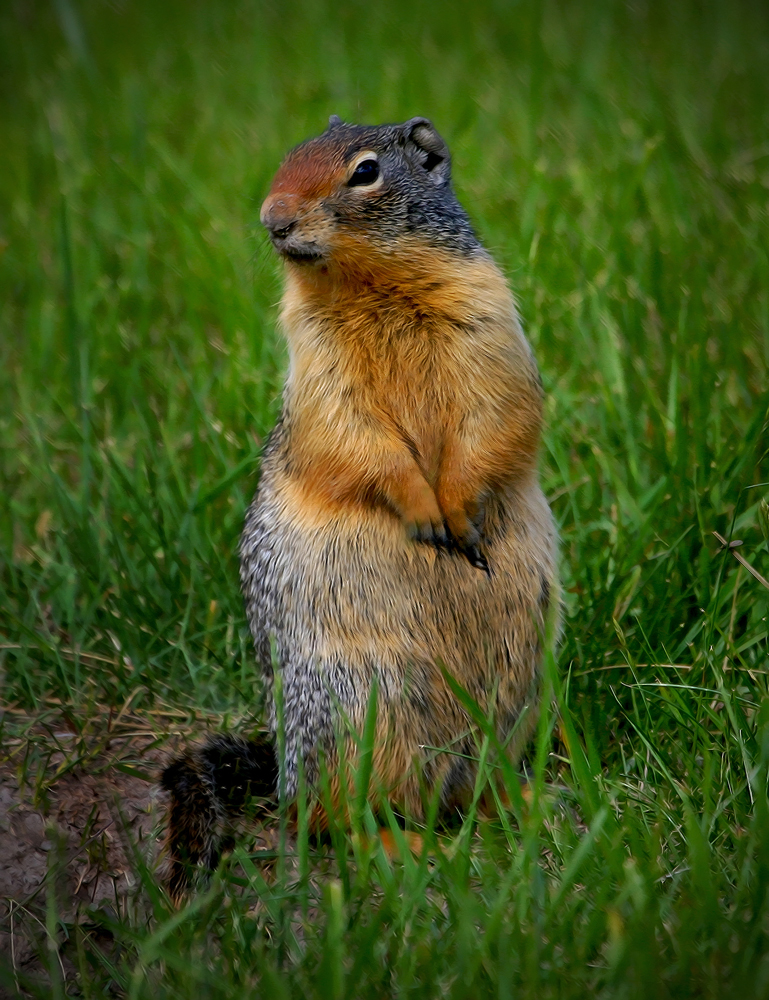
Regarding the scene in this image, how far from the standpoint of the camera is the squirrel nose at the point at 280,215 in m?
3.11

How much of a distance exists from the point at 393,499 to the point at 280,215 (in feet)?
2.83

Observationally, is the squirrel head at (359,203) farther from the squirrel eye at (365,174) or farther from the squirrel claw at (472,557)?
the squirrel claw at (472,557)

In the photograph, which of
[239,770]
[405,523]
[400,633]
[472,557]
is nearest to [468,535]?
[472,557]

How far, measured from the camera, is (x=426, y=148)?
11.9 feet

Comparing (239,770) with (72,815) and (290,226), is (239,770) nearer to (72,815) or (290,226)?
(72,815)

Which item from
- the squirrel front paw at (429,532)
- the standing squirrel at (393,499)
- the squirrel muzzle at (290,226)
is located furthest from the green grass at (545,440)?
the squirrel muzzle at (290,226)

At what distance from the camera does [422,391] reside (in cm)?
328

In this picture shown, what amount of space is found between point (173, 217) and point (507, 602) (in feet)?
12.9

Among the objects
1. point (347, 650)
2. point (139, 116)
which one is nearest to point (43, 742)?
point (347, 650)

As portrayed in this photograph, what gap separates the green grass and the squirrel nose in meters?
1.37

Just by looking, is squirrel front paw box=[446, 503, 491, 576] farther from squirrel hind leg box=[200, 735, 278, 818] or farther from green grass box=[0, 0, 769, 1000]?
squirrel hind leg box=[200, 735, 278, 818]

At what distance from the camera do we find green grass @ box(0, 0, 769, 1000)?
2451mm

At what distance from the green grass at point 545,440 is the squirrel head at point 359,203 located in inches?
49.3

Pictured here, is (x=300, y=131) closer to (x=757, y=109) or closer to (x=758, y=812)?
(x=757, y=109)
